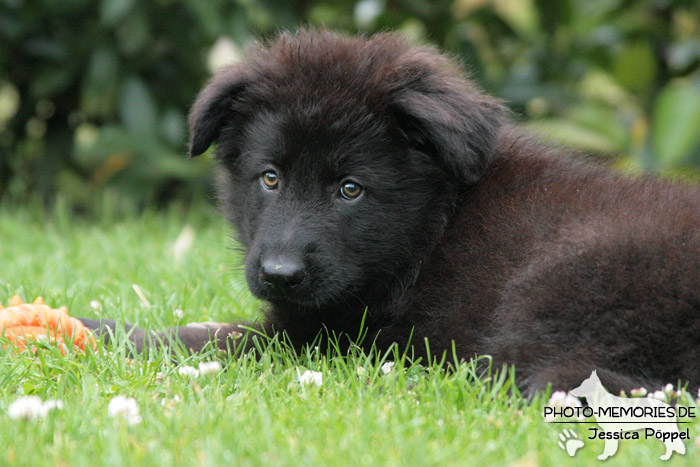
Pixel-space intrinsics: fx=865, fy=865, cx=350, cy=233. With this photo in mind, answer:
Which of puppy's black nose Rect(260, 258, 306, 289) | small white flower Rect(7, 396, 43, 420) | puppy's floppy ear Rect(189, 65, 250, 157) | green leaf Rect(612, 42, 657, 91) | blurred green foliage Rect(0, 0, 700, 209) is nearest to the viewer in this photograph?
small white flower Rect(7, 396, 43, 420)

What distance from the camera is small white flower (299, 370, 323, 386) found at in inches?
104

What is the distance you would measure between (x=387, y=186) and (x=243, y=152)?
63 centimetres

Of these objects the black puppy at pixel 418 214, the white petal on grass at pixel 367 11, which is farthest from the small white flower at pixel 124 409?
the white petal on grass at pixel 367 11

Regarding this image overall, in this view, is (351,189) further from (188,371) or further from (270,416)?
(270,416)

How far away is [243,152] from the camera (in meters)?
3.39

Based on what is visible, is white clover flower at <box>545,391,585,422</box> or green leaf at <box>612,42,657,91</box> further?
green leaf at <box>612,42,657,91</box>

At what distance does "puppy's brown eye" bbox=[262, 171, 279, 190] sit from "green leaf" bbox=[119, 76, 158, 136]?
9.80 feet

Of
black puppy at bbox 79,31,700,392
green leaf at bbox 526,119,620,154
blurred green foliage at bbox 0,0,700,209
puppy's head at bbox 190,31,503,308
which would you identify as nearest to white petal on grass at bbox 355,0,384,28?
blurred green foliage at bbox 0,0,700,209

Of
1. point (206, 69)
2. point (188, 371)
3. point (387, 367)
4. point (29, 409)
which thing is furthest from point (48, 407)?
point (206, 69)

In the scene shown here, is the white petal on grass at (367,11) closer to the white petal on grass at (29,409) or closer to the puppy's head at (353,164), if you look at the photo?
the puppy's head at (353,164)

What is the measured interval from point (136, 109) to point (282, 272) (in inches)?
137

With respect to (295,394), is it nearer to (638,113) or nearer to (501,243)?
(501,243)

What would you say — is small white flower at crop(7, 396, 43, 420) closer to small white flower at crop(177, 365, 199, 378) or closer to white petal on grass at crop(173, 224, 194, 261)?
small white flower at crop(177, 365, 199, 378)

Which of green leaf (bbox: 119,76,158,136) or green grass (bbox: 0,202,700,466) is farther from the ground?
green leaf (bbox: 119,76,158,136)
